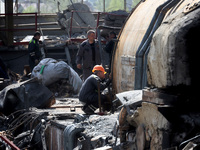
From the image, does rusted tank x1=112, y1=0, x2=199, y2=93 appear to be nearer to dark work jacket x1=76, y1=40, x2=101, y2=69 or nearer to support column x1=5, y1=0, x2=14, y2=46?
dark work jacket x1=76, y1=40, x2=101, y2=69

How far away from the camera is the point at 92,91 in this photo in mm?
8297

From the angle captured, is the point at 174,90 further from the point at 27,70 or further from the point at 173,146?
the point at 27,70

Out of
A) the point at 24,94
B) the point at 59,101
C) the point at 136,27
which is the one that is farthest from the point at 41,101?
the point at 136,27

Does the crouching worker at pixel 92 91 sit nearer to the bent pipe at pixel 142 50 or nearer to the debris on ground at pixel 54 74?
the bent pipe at pixel 142 50

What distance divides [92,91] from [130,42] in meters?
1.47

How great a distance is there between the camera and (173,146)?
143 inches

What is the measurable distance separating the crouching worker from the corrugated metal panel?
32 centimetres

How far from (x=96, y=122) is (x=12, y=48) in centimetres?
1035

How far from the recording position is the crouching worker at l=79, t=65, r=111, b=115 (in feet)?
26.9

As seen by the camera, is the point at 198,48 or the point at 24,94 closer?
the point at 198,48

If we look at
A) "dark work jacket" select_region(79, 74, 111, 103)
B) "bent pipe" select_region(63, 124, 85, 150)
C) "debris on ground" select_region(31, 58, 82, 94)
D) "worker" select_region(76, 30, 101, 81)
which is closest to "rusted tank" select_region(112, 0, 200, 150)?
"bent pipe" select_region(63, 124, 85, 150)

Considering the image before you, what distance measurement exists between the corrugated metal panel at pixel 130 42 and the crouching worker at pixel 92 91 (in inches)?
12.7

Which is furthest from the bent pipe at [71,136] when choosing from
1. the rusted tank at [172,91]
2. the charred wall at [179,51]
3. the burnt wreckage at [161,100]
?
the charred wall at [179,51]

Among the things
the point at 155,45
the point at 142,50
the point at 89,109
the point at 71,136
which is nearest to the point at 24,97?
the point at 89,109
